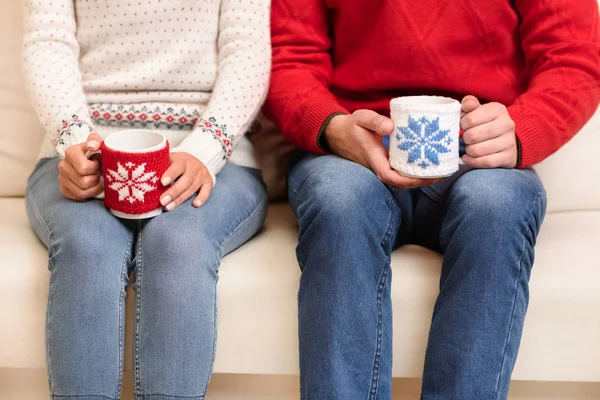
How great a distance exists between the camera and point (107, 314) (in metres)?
1.01

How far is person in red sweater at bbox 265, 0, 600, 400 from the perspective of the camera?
A: 38.2 inches

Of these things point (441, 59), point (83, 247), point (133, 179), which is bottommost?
point (83, 247)

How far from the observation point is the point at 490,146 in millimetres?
1069

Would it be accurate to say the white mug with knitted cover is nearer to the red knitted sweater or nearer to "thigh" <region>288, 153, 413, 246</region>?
"thigh" <region>288, 153, 413, 246</region>

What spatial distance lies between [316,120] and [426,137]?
286 millimetres

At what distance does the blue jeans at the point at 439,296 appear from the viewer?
3.14ft

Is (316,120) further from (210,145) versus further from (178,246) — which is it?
(178,246)

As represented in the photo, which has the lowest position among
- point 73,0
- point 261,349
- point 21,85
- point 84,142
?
point 261,349

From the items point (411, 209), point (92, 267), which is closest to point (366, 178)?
point (411, 209)

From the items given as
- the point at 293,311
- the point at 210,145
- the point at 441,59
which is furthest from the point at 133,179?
the point at 441,59

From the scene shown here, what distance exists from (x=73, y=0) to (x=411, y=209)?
713mm

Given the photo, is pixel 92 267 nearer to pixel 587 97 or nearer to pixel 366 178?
pixel 366 178

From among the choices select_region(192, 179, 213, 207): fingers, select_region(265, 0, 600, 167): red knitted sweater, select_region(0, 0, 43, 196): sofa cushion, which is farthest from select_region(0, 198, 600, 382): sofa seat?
select_region(0, 0, 43, 196): sofa cushion

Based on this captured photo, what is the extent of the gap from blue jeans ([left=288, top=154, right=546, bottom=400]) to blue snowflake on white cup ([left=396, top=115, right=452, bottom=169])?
101 mm
